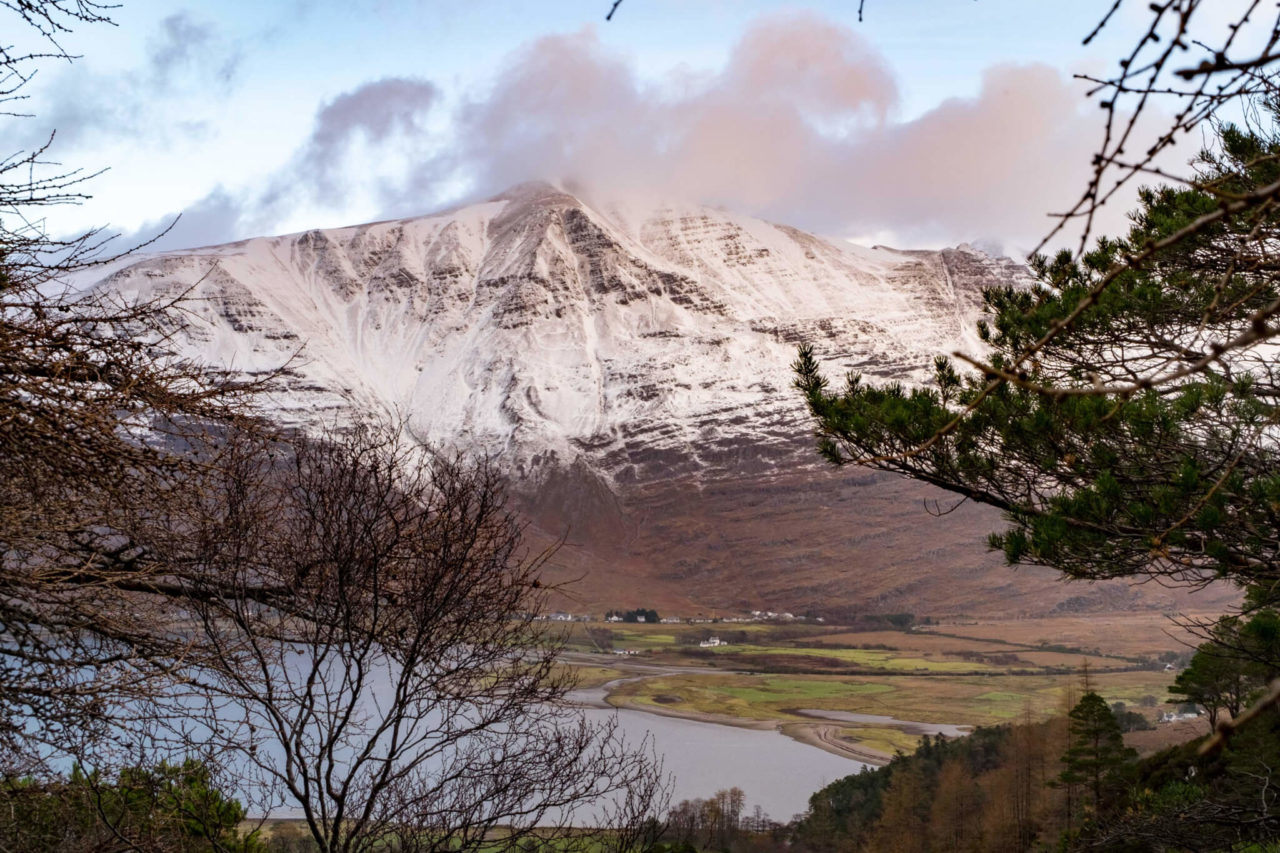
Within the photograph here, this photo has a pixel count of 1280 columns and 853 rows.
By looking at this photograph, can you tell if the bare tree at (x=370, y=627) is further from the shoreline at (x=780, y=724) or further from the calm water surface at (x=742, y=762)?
the shoreline at (x=780, y=724)

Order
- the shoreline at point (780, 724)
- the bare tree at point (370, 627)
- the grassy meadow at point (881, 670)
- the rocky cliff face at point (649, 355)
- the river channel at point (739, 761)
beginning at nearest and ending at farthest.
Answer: the bare tree at point (370, 627) → the river channel at point (739, 761) → the shoreline at point (780, 724) → the grassy meadow at point (881, 670) → the rocky cliff face at point (649, 355)

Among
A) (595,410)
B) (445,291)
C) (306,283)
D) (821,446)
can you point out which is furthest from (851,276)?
(821,446)

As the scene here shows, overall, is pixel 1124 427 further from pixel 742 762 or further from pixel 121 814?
pixel 742 762

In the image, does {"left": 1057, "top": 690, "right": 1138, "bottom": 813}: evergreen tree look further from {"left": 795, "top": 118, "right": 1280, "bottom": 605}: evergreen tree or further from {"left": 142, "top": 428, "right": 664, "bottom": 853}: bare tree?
{"left": 142, "top": 428, "right": 664, "bottom": 853}: bare tree

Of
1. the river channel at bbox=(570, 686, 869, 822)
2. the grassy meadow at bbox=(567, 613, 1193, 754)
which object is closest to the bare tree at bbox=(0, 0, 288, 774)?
the river channel at bbox=(570, 686, 869, 822)

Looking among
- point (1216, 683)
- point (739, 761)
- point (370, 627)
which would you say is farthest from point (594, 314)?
point (370, 627)

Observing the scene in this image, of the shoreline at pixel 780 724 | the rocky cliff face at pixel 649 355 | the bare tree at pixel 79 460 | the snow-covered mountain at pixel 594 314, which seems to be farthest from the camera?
the snow-covered mountain at pixel 594 314

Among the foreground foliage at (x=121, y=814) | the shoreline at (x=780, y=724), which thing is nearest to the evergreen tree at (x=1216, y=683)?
the foreground foliage at (x=121, y=814)

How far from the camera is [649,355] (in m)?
115

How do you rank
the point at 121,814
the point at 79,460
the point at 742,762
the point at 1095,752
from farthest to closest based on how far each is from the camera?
the point at 742,762, the point at 1095,752, the point at 121,814, the point at 79,460

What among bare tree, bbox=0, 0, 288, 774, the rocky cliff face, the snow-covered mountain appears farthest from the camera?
the snow-covered mountain

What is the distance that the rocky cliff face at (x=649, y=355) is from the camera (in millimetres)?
85625

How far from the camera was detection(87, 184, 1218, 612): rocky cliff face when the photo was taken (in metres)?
85.6

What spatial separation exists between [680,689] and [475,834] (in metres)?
43.6
